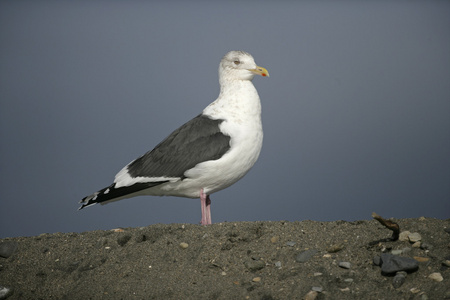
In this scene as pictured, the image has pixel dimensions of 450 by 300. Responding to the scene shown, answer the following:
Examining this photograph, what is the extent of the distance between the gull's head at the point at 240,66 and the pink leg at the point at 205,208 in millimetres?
1961

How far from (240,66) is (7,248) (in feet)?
14.7

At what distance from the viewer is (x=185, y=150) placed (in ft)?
26.3

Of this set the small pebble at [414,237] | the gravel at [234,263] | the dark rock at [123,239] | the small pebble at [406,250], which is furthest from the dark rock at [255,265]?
the dark rock at [123,239]

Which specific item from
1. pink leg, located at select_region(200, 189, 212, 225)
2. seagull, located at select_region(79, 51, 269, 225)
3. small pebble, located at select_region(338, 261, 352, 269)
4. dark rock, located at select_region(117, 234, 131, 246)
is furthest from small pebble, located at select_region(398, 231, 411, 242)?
dark rock, located at select_region(117, 234, 131, 246)

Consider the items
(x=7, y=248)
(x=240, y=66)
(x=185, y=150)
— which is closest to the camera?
(x=7, y=248)

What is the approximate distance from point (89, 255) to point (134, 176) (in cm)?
151

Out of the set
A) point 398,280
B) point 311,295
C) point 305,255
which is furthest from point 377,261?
point 311,295

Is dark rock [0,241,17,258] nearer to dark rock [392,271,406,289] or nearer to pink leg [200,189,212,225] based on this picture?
pink leg [200,189,212,225]

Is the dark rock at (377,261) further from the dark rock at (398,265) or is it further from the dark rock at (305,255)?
the dark rock at (305,255)

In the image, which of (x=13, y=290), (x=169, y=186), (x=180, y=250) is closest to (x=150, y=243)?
(x=180, y=250)

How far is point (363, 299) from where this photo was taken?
213 inches

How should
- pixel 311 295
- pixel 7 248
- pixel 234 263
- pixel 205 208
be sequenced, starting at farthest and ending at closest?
pixel 205 208, pixel 7 248, pixel 234 263, pixel 311 295

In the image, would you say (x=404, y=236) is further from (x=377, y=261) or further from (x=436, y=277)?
(x=436, y=277)

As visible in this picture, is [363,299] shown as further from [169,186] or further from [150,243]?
[169,186]
